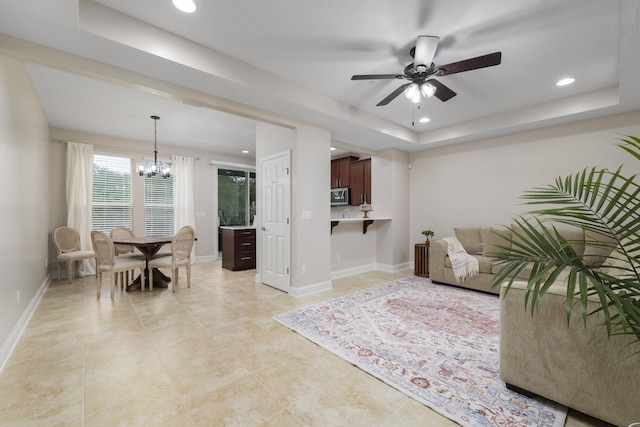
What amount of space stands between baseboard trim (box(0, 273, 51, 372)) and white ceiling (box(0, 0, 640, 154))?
7.52ft

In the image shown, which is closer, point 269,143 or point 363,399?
point 363,399

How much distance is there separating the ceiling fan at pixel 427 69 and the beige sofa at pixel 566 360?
64.1 inches

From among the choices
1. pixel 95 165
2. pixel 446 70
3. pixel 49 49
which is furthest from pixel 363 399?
pixel 95 165

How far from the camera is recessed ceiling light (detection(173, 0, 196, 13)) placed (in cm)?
203

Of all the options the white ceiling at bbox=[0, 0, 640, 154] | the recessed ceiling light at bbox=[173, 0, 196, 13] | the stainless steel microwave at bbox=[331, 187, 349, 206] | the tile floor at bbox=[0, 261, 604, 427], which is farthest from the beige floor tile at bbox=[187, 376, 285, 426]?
the stainless steel microwave at bbox=[331, 187, 349, 206]

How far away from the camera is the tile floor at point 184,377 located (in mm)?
1631

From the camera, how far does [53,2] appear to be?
5.78ft

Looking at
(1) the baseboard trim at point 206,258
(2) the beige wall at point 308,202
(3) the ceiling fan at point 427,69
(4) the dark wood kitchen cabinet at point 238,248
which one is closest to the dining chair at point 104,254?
(4) the dark wood kitchen cabinet at point 238,248

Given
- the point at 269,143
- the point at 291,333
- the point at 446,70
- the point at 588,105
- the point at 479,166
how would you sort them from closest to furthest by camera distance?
the point at 446,70
the point at 291,333
the point at 588,105
the point at 269,143
the point at 479,166

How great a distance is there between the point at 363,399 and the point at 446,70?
2625mm

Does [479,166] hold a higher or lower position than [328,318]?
higher

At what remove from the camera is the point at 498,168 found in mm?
4680

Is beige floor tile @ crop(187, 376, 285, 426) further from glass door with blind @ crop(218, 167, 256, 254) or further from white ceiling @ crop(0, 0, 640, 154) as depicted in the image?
glass door with blind @ crop(218, 167, 256, 254)

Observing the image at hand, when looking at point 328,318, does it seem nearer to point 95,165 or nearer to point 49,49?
point 49,49
